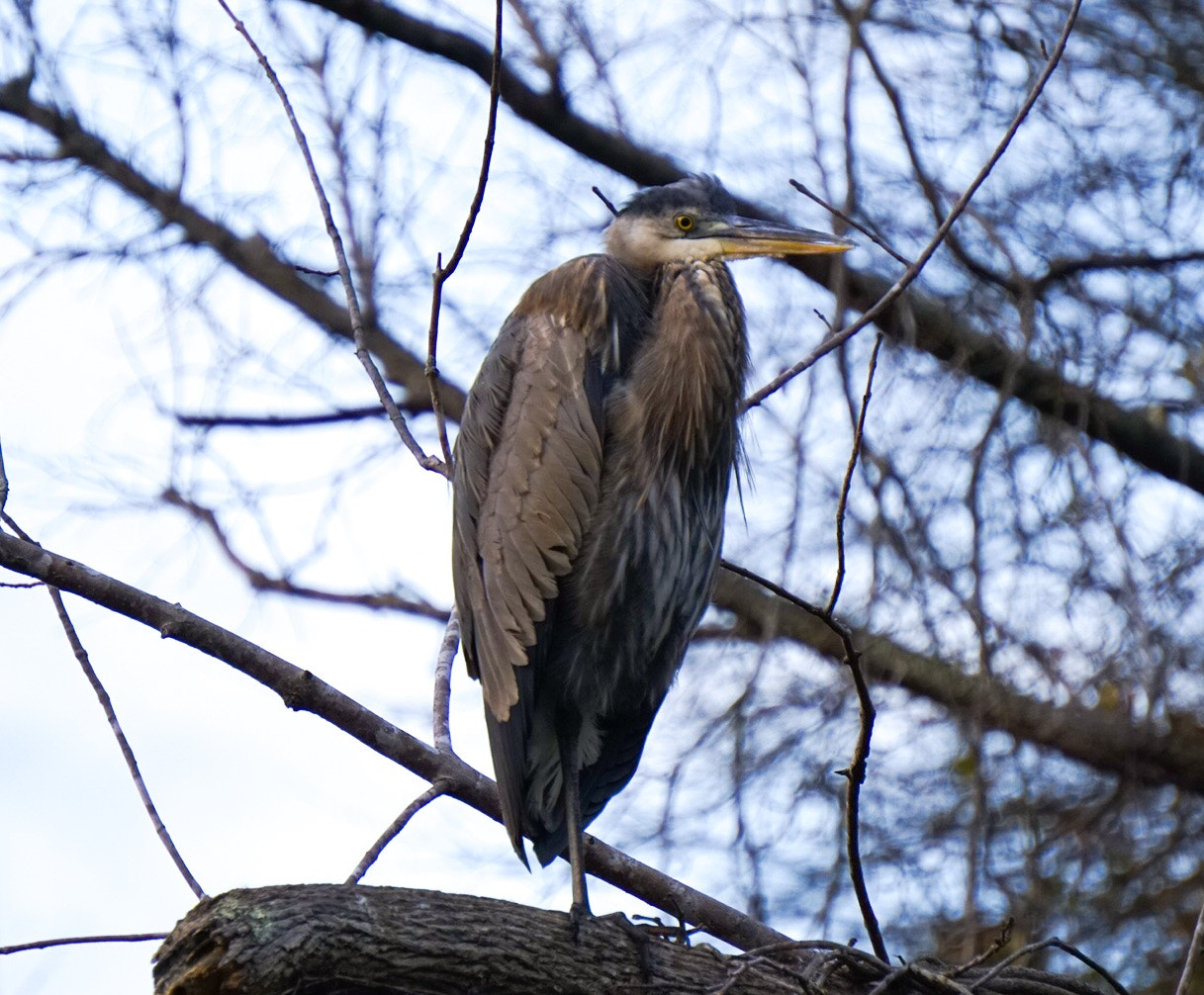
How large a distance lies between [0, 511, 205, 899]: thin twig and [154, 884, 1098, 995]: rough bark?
0.44 m

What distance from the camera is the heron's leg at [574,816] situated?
2562 millimetres

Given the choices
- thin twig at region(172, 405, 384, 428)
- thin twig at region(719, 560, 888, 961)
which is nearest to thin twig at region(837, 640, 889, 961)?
thin twig at region(719, 560, 888, 961)

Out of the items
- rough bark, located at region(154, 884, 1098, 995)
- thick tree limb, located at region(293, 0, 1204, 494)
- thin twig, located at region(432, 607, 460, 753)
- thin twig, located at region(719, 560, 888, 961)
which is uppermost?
thick tree limb, located at region(293, 0, 1204, 494)

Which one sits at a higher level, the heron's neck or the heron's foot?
the heron's neck

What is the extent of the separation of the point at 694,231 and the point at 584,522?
36.3 inches

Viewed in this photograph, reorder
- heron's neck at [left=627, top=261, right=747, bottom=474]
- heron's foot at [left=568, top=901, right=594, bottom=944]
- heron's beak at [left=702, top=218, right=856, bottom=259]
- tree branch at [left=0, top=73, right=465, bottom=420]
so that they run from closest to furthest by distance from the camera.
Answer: heron's foot at [left=568, top=901, right=594, bottom=944]
heron's neck at [left=627, top=261, right=747, bottom=474]
heron's beak at [left=702, top=218, right=856, bottom=259]
tree branch at [left=0, top=73, right=465, bottom=420]

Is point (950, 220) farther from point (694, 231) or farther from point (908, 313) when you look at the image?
point (908, 313)

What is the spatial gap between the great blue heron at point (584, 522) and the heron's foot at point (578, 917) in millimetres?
76

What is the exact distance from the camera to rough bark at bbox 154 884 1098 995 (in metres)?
1.94

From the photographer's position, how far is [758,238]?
3387 millimetres

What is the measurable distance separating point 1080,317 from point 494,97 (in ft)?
8.30

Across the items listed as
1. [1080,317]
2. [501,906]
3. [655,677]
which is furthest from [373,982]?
[1080,317]

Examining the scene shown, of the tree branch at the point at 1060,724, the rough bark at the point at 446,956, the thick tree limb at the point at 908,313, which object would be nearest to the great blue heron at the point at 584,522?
the rough bark at the point at 446,956

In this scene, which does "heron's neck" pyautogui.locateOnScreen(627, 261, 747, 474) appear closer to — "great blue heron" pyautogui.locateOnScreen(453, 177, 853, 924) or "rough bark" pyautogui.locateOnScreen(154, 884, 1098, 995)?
"great blue heron" pyautogui.locateOnScreen(453, 177, 853, 924)
